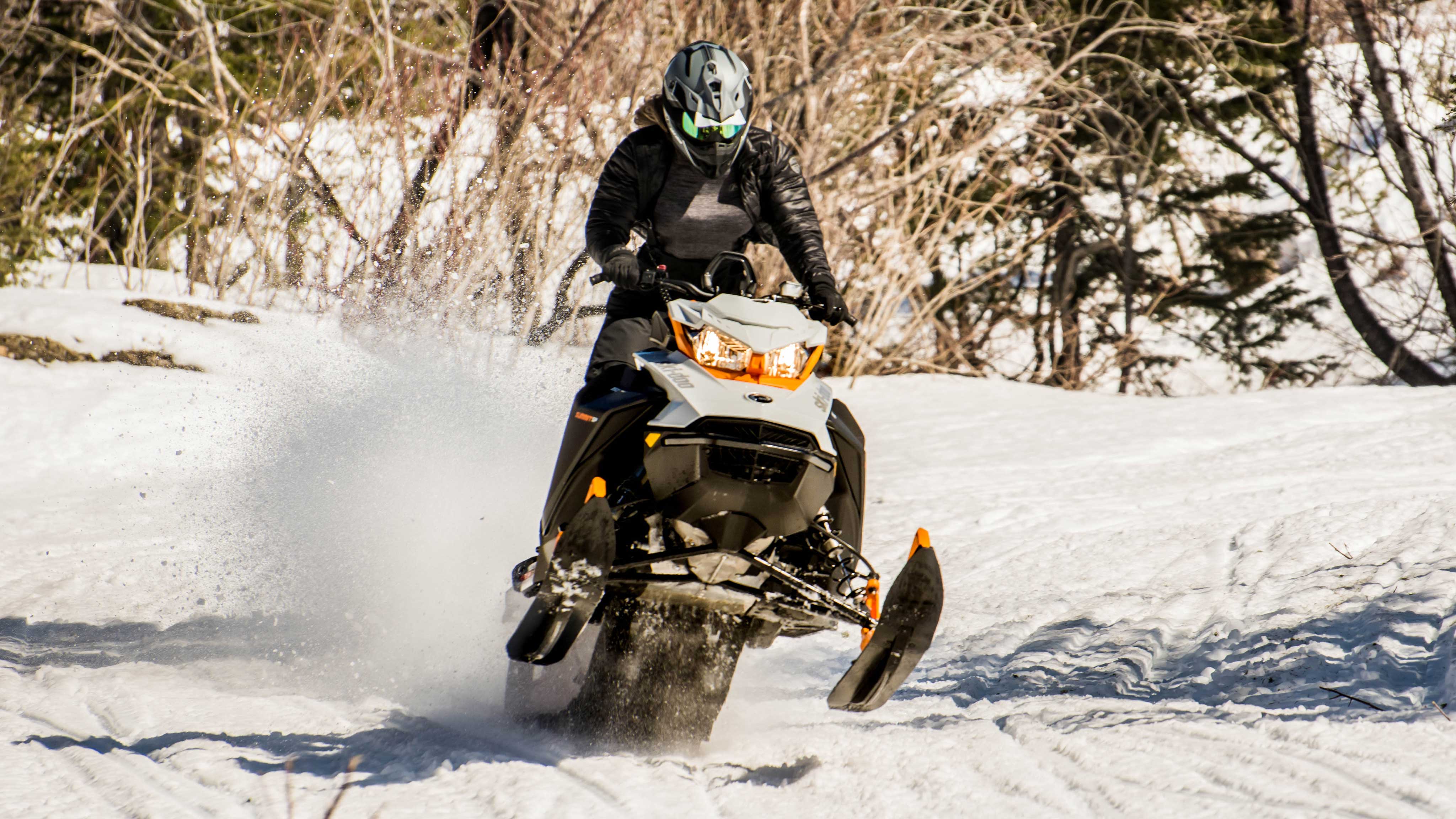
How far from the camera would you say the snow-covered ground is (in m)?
2.86

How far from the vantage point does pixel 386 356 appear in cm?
826

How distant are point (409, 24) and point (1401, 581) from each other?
974 cm

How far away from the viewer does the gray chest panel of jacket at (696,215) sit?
3.89m

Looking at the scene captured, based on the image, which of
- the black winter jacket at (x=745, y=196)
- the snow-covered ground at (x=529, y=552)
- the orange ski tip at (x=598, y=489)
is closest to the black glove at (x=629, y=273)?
the black winter jacket at (x=745, y=196)

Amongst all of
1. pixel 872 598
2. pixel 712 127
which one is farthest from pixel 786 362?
pixel 712 127

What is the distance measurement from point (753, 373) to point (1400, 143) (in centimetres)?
1117

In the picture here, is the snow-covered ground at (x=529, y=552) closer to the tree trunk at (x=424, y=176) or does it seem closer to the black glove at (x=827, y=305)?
the tree trunk at (x=424, y=176)

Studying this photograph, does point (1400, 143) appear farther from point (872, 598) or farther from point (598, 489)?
point (598, 489)

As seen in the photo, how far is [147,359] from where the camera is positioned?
888 cm

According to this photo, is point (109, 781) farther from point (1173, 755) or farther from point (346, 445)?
point (346, 445)

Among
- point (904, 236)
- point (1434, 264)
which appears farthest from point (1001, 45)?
point (1434, 264)

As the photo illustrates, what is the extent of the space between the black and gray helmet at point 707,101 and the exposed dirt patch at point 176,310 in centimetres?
704

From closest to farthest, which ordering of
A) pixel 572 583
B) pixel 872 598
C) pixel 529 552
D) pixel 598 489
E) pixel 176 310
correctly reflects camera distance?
pixel 572 583 → pixel 598 489 → pixel 872 598 → pixel 529 552 → pixel 176 310

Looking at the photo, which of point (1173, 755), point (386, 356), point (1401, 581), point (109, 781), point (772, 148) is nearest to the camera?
point (109, 781)
